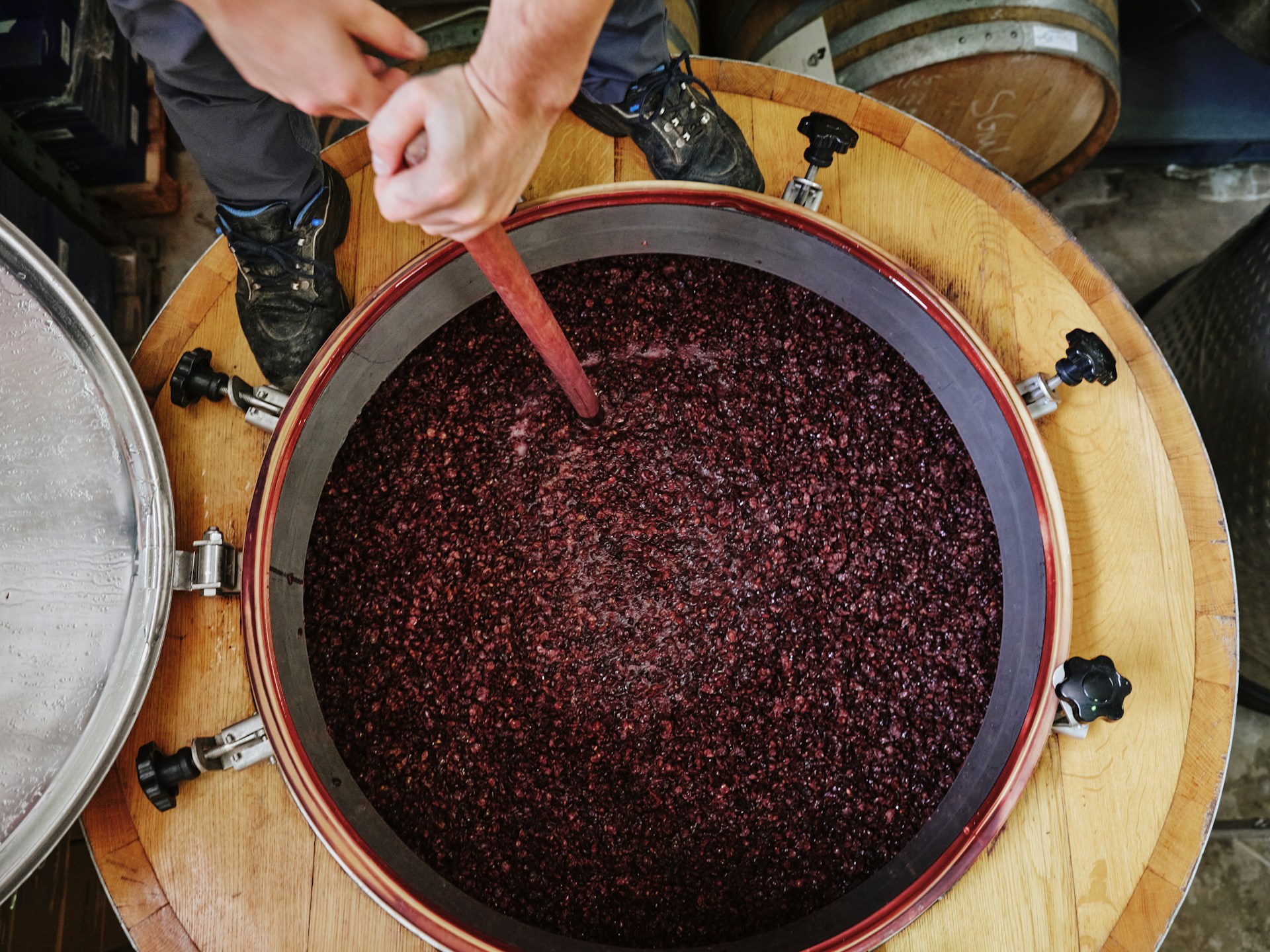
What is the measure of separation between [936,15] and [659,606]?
135 cm

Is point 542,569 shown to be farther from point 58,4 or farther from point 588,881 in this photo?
point 58,4

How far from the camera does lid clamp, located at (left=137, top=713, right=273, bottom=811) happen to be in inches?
48.9

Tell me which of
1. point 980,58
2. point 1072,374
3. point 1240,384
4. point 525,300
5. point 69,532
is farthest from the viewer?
point 980,58

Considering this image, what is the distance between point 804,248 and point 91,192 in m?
1.93

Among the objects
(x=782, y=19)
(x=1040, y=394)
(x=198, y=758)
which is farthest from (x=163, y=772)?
(x=782, y=19)

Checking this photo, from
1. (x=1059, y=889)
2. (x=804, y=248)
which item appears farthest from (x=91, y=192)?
(x=1059, y=889)

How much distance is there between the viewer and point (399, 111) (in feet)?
2.28

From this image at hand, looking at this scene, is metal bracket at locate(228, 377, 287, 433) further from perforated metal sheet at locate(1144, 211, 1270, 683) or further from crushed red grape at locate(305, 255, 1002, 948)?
perforated metal sheet at locate(1144, 211, 1270, 683)

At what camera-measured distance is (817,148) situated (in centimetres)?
142

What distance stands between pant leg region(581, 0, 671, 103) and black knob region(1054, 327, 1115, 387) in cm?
86

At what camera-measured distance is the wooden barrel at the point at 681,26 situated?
1.74 metres

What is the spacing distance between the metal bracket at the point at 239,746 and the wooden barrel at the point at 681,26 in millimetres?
1445

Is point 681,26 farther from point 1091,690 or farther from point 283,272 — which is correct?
point 1091,690

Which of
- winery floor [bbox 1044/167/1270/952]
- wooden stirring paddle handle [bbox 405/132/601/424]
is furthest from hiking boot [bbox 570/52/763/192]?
winery floor [bbox 1044/167/1270/952]
